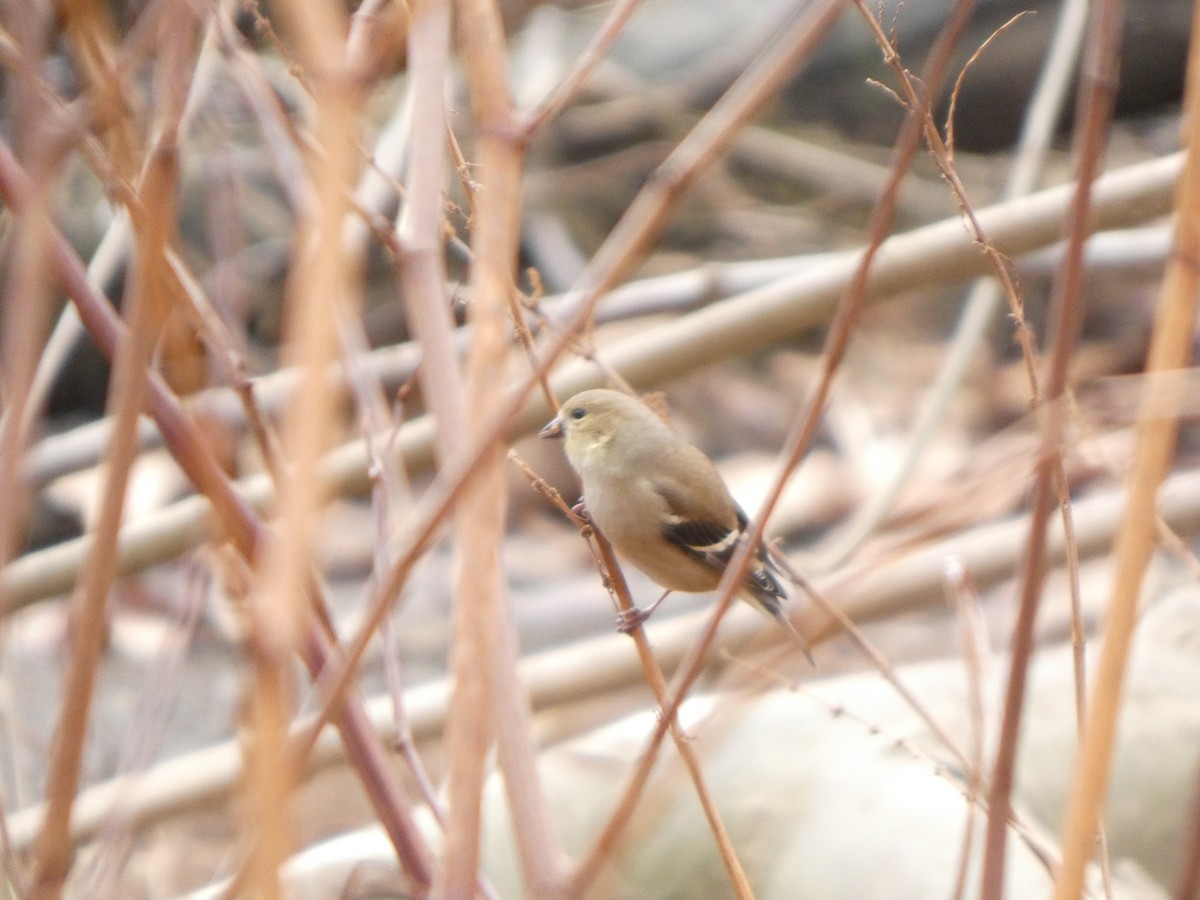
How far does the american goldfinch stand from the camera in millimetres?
2223

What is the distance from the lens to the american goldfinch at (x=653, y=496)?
2223 millimetres

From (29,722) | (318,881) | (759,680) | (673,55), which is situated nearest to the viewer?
(759,680)

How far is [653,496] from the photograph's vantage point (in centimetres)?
227

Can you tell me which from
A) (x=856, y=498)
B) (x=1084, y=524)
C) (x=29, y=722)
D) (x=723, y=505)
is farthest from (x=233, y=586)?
(x=856, y=498)

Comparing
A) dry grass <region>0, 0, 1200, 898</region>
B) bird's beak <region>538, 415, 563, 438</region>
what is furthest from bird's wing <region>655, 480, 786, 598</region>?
dry grass <region>0, 0, 1200, 898</region>

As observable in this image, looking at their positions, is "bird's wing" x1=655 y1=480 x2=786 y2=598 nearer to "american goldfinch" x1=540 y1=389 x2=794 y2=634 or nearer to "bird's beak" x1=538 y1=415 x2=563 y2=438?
"american goldfinch" x1=540 y1=389 x2=794 y2=634

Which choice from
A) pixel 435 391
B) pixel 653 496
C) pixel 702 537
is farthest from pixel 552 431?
pixel 435 391

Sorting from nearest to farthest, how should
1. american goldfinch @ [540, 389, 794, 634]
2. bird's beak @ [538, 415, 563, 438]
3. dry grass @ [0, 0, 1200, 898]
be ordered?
dry grass @ [0, 0, 1200, 898] → bird's beak @ [538, 415, 563, 438] → american goldfinch @ [540, 389, 794, 634]

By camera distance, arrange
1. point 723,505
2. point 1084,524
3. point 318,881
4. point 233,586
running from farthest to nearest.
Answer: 1. point 1084,524
2. point 723,505
3. point 318,881
4. point 233,586

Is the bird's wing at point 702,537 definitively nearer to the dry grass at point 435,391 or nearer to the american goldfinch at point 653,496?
the american goldfinch at point 653,496

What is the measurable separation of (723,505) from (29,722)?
245cm

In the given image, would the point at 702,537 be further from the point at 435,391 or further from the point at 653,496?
the point at 435,391

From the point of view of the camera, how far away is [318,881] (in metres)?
1.71

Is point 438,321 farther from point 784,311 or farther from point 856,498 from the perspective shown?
point 856,498
